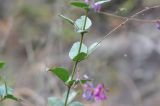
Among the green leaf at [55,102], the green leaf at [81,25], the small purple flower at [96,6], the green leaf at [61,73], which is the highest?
the small purple flower at [96,6]

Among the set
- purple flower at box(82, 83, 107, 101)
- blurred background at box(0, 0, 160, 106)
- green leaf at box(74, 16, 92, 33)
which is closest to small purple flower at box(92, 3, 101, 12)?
green leaf at box(74, 16, 92, 33)

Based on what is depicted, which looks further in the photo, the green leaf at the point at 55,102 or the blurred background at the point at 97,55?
the blurred background at the point at 97,55

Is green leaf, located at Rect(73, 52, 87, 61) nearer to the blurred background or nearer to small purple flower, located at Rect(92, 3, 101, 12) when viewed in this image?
small purple flower, located at Rect(92, 3, 101, 12)

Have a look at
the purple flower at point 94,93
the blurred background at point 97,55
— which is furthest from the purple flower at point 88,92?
the blurred background at point 97,55

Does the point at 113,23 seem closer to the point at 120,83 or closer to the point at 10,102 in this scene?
the point at 120,83

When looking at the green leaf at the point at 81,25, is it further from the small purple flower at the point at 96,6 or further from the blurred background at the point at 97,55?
the blurred background at the point at 97,55

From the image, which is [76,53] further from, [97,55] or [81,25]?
[97,55]

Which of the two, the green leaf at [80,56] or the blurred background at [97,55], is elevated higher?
the green leaf at [80,56]

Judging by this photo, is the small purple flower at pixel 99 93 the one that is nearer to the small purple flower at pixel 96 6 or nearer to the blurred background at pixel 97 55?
the small purple flower at pixel 96 6

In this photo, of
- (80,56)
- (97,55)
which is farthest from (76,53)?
(97,55)
